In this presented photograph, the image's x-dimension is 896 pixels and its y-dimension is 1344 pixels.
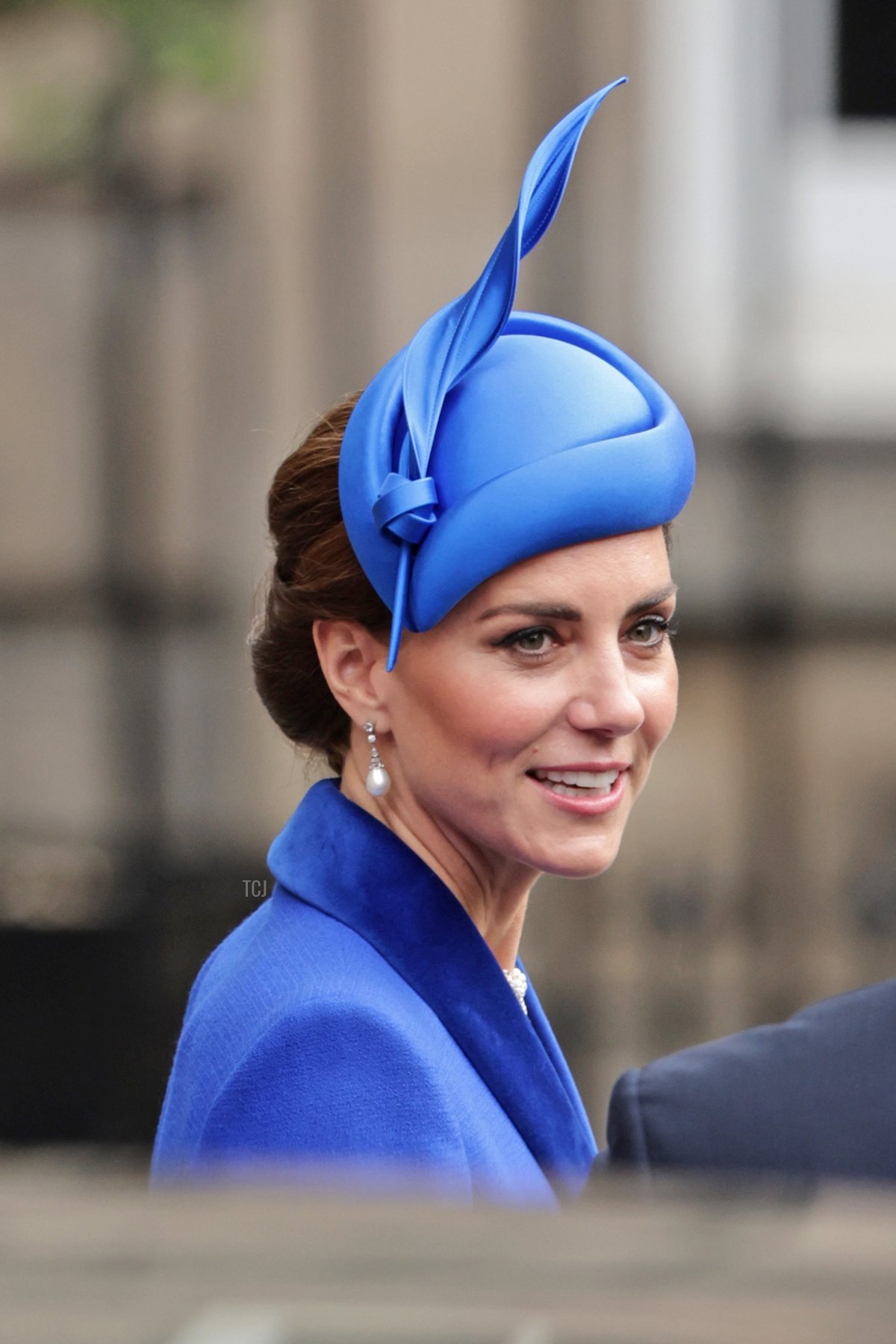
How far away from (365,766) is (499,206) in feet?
20.4

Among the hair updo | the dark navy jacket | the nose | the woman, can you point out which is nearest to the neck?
the woman

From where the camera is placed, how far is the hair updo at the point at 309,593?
217cm

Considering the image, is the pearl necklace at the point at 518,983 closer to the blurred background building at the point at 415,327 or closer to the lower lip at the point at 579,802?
the lower lip at the point at 579,802

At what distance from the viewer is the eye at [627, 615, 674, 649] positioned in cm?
212

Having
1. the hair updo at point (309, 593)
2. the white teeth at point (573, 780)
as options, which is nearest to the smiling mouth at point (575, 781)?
the white teeth at point (573, 780)

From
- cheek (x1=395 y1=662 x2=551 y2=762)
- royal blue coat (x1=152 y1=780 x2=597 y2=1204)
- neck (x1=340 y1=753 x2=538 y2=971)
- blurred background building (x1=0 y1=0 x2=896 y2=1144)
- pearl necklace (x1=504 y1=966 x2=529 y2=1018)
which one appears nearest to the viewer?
royal blue coat (x1=152 y1=780 x2=597 y2=1204)

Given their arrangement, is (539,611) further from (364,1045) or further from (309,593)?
(364,1045)

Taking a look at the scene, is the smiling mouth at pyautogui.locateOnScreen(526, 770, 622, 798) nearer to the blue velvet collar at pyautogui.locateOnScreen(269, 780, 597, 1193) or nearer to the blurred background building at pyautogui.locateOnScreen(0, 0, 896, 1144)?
the blue velvet collar at pyautogui.locateOnScreen(269, 780, 597, 1193)

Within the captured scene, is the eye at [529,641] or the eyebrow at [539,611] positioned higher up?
the eyebrow at [539,611]

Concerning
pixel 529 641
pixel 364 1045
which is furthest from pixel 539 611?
pixel 364 1045

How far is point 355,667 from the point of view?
2188mm

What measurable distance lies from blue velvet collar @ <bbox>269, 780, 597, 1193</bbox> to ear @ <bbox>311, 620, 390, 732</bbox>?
0.12 meters

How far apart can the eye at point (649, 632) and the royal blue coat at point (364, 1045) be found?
0.33 m

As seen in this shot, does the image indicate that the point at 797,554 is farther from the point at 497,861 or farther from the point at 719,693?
the point at 497,861
